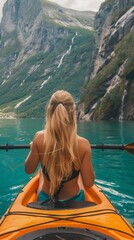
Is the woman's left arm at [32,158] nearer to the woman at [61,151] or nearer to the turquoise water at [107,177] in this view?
the woman at [61,151]

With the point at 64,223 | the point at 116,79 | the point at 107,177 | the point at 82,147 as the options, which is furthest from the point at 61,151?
the point at 116,79

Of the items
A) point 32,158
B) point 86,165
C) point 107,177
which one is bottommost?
point 107,177

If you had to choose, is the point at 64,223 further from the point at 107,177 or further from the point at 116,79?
the point at 116,79

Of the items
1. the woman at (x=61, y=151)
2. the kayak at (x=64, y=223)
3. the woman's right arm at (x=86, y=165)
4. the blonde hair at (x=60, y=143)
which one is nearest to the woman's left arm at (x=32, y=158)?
the woman at (x=61, y=151)

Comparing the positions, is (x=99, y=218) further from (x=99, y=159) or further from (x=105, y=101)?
(x=105, y=101)

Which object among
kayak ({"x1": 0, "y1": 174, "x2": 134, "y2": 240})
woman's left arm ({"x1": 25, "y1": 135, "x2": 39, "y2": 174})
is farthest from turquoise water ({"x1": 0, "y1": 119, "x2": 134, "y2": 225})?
woman's left arm ({"x1": 25, "y1": 135, "x2": 39, "y2": 174})

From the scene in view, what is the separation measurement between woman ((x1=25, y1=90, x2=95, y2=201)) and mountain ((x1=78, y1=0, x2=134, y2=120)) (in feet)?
251

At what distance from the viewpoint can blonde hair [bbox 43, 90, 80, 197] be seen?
5852 mm

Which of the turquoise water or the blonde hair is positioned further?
the turquoise water

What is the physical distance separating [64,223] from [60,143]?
1.25 m

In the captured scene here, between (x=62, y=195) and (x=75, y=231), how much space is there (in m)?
0.89

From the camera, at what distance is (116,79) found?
9612 cm

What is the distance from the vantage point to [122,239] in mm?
5242

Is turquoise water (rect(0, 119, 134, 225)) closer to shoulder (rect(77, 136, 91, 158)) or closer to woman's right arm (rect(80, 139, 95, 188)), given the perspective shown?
woman's right arm (rect(80, 139, 95, 188))
